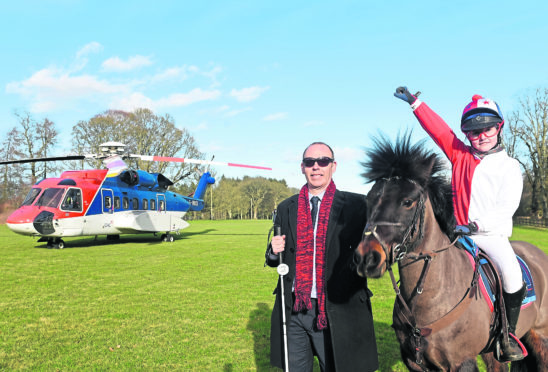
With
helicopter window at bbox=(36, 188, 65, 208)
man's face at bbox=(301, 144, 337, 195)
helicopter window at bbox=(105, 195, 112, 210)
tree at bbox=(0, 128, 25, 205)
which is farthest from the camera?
tree at bbox=(0, 128, 25, 205)

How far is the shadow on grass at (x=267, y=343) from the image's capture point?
190 inches

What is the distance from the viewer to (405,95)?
129 inches

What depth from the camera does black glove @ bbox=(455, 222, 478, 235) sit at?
2.92 metres

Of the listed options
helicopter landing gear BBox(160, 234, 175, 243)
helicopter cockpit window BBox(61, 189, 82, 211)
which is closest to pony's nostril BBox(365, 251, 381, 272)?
helicopter cockpit window BBox(61, 189, 82, 211)

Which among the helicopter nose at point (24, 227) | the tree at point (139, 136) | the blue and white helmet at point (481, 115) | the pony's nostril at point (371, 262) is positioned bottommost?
the helicopter nose at point (24, 227)

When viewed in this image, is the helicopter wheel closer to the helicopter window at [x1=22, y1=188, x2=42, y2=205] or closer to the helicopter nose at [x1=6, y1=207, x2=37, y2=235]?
the helicopter nose at [x1=6, y1=207, x2=37, y2=235]

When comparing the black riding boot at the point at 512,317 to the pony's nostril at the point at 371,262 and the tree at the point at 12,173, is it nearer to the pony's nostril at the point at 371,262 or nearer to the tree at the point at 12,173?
the pony's nostril at the point at 371,262

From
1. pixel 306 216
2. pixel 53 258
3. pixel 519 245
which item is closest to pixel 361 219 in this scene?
pixel 306 216

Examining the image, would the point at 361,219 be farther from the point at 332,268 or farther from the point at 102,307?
the point at 102,307

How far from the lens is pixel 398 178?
2.64 m

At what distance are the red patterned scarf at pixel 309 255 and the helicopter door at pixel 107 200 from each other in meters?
18.0

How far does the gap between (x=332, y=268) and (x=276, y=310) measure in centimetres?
65

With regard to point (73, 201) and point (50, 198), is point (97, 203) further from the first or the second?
point (50, 198)

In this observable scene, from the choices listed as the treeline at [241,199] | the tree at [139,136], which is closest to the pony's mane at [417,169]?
the tree at [139,136]
